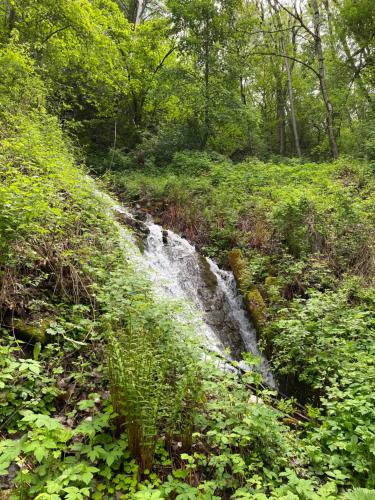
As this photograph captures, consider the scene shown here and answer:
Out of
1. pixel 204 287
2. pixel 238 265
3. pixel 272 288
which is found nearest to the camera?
pixel 272 288

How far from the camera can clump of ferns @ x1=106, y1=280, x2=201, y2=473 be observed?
2764 millimetres

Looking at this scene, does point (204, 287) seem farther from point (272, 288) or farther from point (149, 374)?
point (149, 374)

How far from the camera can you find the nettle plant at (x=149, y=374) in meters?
2.77

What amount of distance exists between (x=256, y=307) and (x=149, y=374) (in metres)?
4.35

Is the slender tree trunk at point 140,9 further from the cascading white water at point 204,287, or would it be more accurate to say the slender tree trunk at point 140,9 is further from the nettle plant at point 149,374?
the nettle plant at point 149,374

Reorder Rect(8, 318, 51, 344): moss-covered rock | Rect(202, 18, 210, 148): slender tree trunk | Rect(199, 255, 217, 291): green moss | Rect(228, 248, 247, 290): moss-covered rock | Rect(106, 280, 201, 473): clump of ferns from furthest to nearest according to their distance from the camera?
Rect(202, 18, 210, 148): slender tree trunk, Rect(199, 255, 217, 291): green moss, Rect(228, 248, 247, 290): moss-covered rock, Rect(8, 318, 51, 344): moss-covered rock, Rect(106, 280, 201, 473): clump of ferns

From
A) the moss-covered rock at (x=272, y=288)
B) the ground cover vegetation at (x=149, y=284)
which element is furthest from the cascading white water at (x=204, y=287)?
the moss-covered rock at (x=272, y=288)

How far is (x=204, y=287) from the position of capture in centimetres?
790

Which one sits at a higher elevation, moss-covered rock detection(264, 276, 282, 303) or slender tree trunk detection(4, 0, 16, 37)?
slender tree trunk detection(4, 0, 16, 37)

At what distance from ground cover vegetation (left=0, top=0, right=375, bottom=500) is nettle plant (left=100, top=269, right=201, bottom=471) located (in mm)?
20

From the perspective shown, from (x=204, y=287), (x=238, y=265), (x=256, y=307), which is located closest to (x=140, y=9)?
(x=238, y=265)

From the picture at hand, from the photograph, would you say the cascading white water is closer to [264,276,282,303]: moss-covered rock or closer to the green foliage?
the green foliage

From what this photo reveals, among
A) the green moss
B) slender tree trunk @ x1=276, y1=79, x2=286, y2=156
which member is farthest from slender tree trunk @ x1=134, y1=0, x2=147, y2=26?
the green moss

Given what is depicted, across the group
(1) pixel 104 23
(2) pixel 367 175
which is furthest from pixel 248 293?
(1) pixel 104 23
